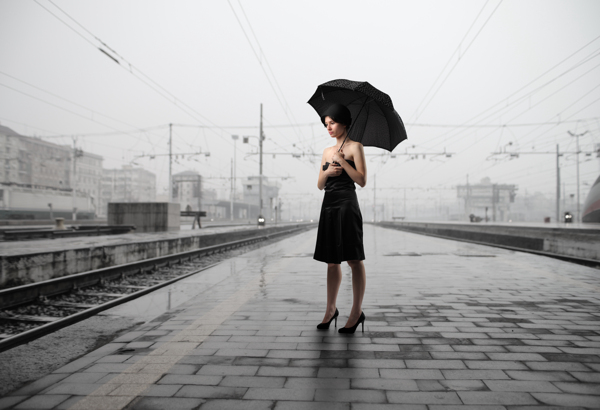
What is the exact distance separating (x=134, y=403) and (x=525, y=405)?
1952 millimetres

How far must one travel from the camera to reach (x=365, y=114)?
12.0 ft

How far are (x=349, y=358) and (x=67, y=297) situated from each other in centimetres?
472

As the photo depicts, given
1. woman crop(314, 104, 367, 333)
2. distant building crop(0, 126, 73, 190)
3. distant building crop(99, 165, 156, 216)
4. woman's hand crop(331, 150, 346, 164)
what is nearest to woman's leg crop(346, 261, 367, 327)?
woman crop(314, 104, 367, 333)

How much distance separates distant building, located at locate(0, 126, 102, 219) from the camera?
32.2 m

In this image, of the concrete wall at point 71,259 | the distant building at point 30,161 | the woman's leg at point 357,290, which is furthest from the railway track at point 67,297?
the distant building at point 30,161

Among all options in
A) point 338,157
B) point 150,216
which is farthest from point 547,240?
point 150,216

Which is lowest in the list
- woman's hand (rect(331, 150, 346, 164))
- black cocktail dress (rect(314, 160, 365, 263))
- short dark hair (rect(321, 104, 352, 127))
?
black cocktail dress (rect(314, 160, 365, 263))

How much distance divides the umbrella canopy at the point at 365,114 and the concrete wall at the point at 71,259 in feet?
17.1

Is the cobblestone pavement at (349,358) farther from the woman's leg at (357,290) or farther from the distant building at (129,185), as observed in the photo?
the distant building at (129,185)

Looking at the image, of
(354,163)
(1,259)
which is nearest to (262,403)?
(354,163)

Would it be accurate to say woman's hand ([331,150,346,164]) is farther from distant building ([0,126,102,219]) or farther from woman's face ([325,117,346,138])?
distant building ([0,126,102,219])

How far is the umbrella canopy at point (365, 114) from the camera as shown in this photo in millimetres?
3447

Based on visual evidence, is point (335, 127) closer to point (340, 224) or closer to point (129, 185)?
point (340, 224)

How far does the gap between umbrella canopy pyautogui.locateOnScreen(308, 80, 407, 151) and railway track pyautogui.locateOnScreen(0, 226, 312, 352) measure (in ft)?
11.0
